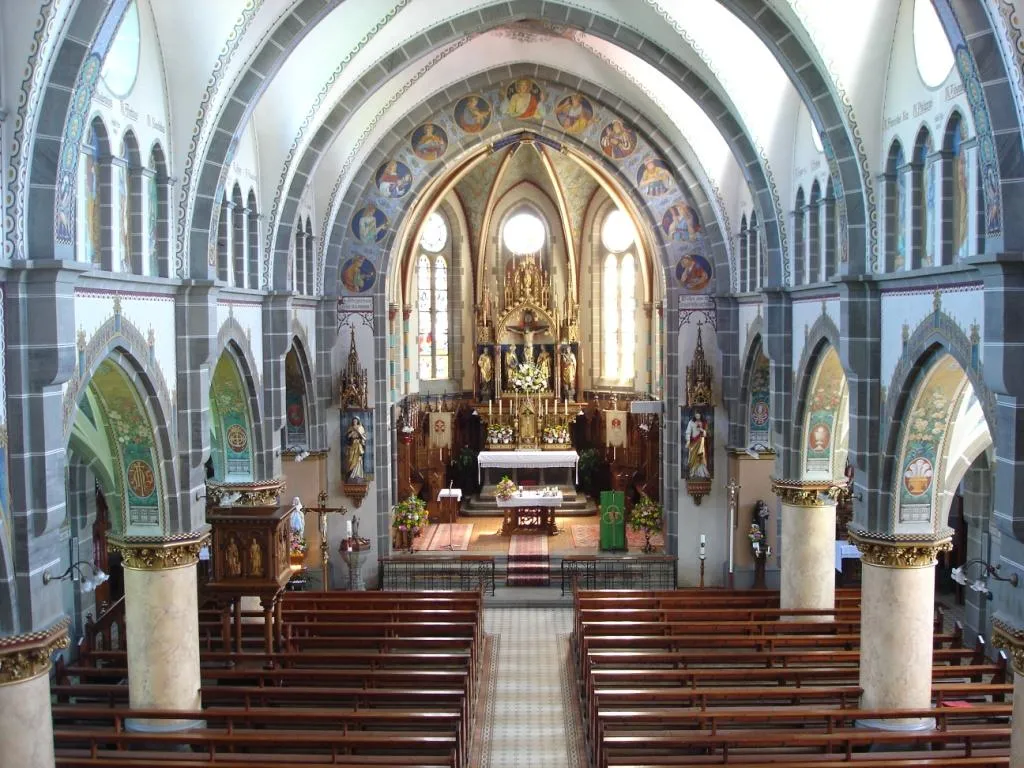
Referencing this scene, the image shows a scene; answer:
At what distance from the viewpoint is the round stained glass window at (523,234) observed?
118 ft

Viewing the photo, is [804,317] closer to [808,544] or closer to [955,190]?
[808,544]

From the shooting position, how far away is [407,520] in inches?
1129

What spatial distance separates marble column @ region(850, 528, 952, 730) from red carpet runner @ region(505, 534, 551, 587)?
12.3 m

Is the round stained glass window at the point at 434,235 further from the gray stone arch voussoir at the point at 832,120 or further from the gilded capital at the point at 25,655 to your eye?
the gilded capital at the point at 25,655

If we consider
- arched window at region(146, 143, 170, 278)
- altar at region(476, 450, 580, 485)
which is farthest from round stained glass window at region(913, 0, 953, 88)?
altar at region(476, 450, 580, 485)

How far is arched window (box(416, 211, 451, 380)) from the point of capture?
35.1 m

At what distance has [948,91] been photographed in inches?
523

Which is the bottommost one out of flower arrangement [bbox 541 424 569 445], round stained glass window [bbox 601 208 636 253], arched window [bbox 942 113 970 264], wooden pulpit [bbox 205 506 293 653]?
wooden pulpit [bbox 205 506 293 653]

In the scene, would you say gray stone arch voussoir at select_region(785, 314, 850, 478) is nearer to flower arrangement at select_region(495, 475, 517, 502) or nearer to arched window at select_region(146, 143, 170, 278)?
arched window at select_region(146, 143, 170, 278)

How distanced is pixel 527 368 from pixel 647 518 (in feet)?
26.0

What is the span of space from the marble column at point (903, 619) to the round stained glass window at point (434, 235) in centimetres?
2202

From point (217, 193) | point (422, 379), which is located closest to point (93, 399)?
point (217, 193)

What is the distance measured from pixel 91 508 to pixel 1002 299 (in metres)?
19.2

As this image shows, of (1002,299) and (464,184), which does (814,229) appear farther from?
(464,184)
